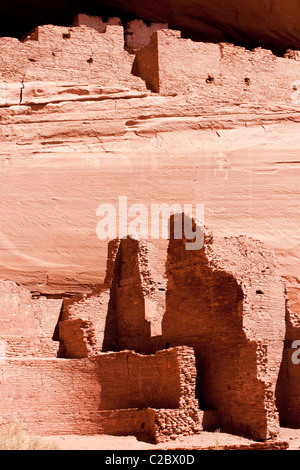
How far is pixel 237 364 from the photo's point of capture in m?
20.6

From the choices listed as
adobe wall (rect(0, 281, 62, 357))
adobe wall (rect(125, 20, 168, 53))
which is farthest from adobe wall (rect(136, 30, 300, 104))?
adobe wall (rect(0, 281, 62, 357))

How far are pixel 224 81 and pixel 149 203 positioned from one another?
4.79 m

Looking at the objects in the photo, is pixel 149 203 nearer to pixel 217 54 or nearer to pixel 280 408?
pixel 217 54

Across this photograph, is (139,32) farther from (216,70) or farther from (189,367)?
(189,367)

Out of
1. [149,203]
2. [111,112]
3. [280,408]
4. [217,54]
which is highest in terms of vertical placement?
[217,54]

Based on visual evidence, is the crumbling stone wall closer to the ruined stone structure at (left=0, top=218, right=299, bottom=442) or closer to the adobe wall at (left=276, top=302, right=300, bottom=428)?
the ruined stone structure at (left=0, top=218, right=299, bottom=442)

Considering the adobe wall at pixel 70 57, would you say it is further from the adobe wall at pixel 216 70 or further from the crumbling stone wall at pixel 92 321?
the crumbling stone wall at pixel 92 321

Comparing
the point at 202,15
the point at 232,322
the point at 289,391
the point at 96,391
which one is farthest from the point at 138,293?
the point at 202,15

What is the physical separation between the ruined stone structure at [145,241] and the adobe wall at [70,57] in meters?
0.04

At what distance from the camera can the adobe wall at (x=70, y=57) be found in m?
28.6

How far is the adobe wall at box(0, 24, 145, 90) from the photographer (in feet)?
93.8

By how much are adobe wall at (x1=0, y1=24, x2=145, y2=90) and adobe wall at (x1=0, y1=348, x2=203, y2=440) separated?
9239 mm

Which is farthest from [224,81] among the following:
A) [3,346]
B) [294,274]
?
[3,346]

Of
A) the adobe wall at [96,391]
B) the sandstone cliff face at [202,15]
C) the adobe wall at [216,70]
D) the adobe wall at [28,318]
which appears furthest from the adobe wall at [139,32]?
the adobe wall at [96,391]
